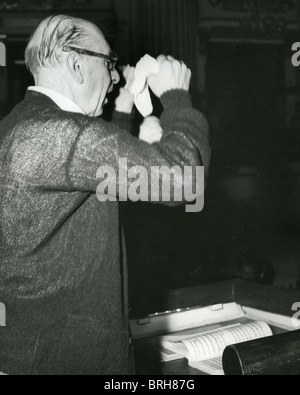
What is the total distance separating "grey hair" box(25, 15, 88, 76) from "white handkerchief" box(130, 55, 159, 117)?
206 millimetres

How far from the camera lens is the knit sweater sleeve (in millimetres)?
1031

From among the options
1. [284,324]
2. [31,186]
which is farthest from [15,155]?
[284,324]

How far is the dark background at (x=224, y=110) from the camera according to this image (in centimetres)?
511

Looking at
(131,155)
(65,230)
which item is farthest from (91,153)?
(65,230)

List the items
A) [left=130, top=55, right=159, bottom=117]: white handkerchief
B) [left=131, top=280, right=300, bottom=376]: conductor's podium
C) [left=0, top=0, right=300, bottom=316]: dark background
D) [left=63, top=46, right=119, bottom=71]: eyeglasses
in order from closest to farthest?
[left=63, top=46, right=119, bottom=71]: eyeglasses < [left=130, top=55, right=159, bottom=117]: white handkerchief < [left=131, top=280, right=300, bottom=376]: conductor's podium < [left=0, top=0, right=300, bottom=316]: dark background

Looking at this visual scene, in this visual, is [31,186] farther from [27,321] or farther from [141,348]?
[141,348]

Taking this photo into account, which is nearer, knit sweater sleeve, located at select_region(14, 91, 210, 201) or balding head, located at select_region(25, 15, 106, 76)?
knit sweater sleeve, located at select_region(14, 91, 210, 201)

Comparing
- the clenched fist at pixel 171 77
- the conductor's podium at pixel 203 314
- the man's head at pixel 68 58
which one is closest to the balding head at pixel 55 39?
the man's head at pixel 68 58

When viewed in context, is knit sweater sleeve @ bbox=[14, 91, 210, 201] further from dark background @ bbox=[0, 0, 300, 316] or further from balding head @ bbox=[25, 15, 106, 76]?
dark background @ bbox=[0, 0, 300, 316]

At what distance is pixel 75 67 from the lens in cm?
120

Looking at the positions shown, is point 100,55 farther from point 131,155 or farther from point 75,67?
point 131,155

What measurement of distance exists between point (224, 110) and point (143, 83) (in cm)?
463

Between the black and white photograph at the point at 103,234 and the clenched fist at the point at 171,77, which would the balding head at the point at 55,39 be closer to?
the black and white photograph at the point at 103,234

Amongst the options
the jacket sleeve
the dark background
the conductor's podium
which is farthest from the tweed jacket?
the dark background
